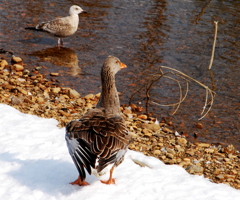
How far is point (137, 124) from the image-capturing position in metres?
9.08

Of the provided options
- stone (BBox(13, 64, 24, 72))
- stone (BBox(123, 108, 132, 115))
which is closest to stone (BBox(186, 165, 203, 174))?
stone (BBox(123, 108, 132, 115))

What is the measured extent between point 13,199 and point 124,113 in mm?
4674

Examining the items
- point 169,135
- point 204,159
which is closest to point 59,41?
point 169,135

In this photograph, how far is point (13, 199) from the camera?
5.34 metres

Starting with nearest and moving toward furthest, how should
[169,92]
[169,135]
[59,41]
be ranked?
[169,135] < [169,92] < [59,41]

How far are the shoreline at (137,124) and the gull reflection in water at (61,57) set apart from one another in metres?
1.46

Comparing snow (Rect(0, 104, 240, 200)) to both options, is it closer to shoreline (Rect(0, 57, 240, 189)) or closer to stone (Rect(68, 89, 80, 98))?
shoreline (Rect(0, 57, 240, 189))

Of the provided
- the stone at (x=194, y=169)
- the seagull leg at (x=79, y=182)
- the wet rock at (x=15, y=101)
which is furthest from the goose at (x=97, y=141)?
the wet rock at (x=15, y=101)

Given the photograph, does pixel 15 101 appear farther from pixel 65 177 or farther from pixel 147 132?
pixel 65 177

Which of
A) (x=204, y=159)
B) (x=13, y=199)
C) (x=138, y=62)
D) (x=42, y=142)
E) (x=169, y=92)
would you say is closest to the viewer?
(x=13, y=199)

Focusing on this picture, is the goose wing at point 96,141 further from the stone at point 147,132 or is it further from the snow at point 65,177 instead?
the stone at point 147,132

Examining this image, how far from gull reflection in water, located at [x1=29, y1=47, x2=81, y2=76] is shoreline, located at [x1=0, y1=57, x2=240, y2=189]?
57.5 inches

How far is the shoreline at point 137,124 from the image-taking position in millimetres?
7527

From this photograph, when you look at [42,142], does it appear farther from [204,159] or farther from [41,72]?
[41,72]
